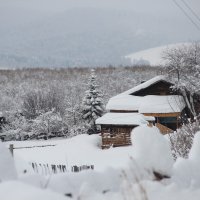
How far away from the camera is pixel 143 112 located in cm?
3147

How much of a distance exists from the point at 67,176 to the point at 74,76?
73.0m

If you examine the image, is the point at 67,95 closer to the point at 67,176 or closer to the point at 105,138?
the point at 105,138

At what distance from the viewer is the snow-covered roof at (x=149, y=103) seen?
31.1 m

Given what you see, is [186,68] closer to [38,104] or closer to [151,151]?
[38,104]

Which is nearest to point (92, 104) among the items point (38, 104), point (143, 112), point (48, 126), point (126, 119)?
point (48, 126)

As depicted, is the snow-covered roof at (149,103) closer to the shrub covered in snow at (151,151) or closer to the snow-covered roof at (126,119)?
the snow-covered roof at (126,119)

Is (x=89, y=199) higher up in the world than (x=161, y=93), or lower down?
higher up

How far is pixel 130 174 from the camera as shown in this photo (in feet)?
11.7

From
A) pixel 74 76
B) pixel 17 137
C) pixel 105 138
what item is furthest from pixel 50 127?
pixel 74 76

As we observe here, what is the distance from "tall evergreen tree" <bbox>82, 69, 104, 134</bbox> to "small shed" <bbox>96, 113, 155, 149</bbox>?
751 centimetres

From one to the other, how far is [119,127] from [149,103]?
3.30 m

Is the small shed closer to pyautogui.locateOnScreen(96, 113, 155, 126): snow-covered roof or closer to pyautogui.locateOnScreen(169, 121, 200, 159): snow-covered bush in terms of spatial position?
pyautogui.locateOnScreen(96, 113, 155, 126): snow-covered roof

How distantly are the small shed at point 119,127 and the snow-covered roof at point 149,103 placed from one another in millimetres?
1481

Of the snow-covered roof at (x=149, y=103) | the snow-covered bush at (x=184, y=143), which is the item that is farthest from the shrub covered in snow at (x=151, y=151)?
the snow-covered roof at (x=149, y=103)
